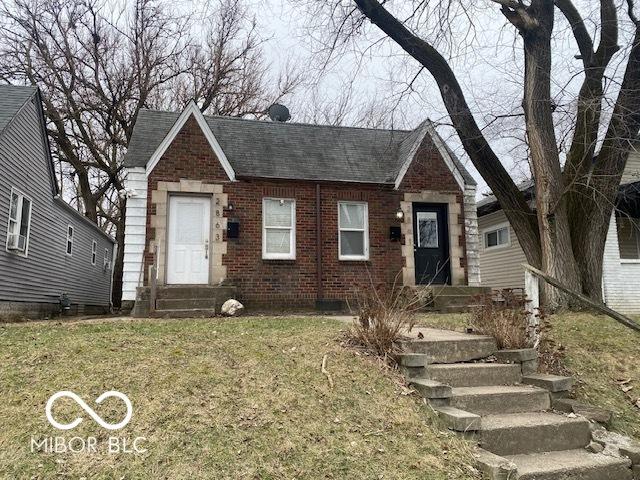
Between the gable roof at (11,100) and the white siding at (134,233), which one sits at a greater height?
the gable roof at (11,100)

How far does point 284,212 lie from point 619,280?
10.2m

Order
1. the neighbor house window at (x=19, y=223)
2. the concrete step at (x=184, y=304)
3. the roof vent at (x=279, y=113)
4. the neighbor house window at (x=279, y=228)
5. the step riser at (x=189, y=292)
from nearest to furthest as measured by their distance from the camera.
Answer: the concrete step at (x=184, y=304) → the step riser at (x=189, y=292) → the neighbor house window at (x=279, y=228) → the neighbor house window at (x=19, y=223) → the roof vent at (x=279, y=113)

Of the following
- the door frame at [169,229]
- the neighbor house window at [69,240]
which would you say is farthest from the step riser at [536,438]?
the neighbor house window at [69,240]

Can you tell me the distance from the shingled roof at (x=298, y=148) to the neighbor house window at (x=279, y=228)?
0.72 metres

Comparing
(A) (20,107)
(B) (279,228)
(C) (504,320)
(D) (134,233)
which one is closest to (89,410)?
(C) (504,320)

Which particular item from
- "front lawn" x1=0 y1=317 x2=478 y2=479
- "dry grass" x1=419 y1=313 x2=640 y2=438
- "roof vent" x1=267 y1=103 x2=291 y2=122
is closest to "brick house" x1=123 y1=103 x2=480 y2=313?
"roof vent" x1=267 y1=103 x2=291 y2=122

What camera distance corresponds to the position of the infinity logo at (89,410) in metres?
3.72

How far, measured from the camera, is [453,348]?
219 inches

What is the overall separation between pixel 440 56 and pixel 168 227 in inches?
291

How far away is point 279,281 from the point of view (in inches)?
468

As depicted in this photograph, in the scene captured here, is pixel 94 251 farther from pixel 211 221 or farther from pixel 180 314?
pixel 180 314

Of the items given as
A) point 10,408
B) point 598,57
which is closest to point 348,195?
point 598,57

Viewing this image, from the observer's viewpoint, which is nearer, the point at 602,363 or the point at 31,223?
the point at 602,363

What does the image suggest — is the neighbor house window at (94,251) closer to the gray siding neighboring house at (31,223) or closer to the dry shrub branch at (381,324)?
the gray siding neighboring house at (31,223)
